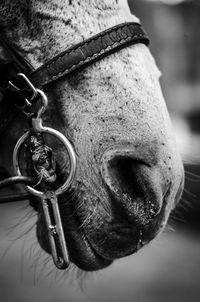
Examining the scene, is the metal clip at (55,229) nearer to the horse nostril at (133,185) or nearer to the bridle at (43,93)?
the bridle at (43,93)

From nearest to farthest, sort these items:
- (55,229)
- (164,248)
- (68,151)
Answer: (68,151) < (55,229) < (164,248)

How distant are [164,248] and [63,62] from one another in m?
6.03

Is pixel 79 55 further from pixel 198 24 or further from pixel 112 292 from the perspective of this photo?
pixel 198 24

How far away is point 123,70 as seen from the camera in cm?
179

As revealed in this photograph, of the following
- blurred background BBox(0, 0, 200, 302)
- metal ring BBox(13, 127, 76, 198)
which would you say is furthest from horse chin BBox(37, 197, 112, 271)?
blurred background BBox(0, 0, 200, 302)

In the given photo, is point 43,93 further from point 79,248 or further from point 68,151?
point 79,248

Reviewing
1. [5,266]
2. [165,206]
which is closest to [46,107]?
[165,206]

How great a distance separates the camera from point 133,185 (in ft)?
5.70

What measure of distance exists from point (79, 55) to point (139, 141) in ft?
1.12

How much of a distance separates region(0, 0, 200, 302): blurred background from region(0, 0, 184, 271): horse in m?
3.66

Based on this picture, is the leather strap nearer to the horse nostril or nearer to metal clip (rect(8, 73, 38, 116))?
metal clip (rect(8, 73, 38, 116))

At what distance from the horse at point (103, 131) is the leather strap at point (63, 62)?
2 cm

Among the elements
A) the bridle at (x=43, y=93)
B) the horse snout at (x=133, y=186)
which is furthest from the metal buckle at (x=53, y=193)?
the horse snout at (x=133, y=186)

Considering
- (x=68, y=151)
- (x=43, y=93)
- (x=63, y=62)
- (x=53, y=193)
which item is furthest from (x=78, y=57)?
(x=53, y=193)
